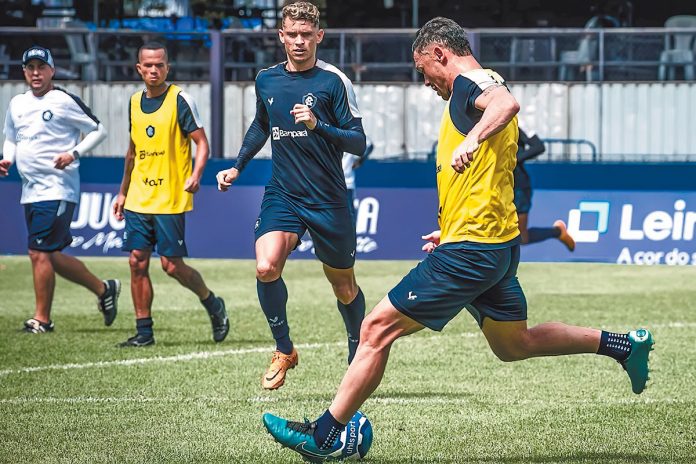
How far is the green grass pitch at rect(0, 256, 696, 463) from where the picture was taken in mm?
6934

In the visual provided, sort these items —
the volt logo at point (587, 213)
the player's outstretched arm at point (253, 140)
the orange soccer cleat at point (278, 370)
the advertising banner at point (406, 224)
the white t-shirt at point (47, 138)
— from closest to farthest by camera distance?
the orange soccer cleat at point (278, 370)
the player's outstretched arm at point (253, 140)
the white t-shirt at point (47, 138)
the advertising banner at point (406, 224)
the volt logo at point (587, 213)

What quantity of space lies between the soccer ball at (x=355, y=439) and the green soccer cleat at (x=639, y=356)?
1393 mm

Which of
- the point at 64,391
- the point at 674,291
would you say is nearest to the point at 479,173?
the point at 64,391

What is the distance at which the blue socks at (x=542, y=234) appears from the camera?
55.4ft

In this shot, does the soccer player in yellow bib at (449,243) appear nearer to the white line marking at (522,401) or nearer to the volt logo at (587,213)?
the white line marking at (522,401)

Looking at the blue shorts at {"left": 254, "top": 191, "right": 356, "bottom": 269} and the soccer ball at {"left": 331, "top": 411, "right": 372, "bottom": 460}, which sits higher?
the blue shorts at {"left": 254, "top": 191, "right": 356, "bottom": 269}

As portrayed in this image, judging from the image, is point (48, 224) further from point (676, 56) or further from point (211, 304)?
point (676, 56)

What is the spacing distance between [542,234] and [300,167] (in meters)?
9.03

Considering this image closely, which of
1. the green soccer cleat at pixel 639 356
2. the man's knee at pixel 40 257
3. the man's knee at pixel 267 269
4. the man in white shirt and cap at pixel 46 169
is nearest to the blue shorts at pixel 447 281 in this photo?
the green soccer cleat at pixel 639 356

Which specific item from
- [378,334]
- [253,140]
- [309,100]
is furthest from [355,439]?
[253,140]

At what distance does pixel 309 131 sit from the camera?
828 centimetres

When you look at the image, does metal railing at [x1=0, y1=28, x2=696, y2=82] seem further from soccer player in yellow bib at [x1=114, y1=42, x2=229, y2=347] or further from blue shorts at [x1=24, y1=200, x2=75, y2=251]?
soccer player in yellow bib at [x1=114, y1=42, x2=229, y2=347]

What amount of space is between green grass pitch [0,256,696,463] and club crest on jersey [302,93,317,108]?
178cm

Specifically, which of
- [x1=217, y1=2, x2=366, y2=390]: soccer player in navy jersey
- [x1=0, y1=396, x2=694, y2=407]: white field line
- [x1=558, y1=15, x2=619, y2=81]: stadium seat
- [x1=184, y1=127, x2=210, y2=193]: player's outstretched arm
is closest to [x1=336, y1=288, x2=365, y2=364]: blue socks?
[x1=217, y1=2, x2=366, y2=390]: soccer player in navy jersey
